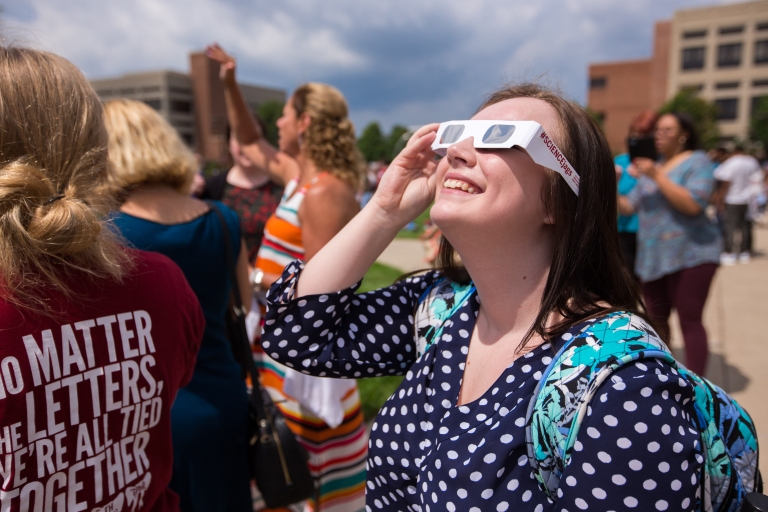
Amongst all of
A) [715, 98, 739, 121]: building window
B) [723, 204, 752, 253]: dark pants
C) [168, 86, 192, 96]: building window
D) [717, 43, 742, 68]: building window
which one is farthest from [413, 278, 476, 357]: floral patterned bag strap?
[168, 86, 192, 96]: building window

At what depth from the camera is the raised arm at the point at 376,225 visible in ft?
4.99

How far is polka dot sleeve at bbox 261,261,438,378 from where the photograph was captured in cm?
152

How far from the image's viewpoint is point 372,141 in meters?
80.1

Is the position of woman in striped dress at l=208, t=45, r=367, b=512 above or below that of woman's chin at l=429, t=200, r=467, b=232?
below

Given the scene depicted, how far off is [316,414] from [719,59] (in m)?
76.8

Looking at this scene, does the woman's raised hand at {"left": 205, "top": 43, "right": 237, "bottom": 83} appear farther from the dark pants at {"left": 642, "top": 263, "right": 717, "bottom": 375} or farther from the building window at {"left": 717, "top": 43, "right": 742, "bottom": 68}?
the building window at {"left": 717, "top": 43, "right": 742, "bottom": 68}

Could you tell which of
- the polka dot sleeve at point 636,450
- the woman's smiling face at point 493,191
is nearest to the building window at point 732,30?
the woman's smiling face at point 493,191

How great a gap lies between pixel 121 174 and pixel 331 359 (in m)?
1.18

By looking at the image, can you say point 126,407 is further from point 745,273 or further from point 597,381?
point 745,273

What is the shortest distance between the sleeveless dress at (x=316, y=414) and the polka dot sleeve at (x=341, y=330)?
1025 mm

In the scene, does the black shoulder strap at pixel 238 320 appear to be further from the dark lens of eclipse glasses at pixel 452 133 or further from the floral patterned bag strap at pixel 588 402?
the floral patterned bag strap at pixel 588 402

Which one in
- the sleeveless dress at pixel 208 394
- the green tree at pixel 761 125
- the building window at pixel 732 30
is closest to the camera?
the sleeveless dress at pixel 208 394

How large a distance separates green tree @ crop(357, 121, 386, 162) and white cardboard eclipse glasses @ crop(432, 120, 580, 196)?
250ft

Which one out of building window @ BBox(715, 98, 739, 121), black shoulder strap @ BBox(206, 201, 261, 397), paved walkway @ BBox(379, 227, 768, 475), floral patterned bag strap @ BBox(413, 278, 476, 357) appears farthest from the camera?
building window @ BBox(715, 98, 739, 121)
